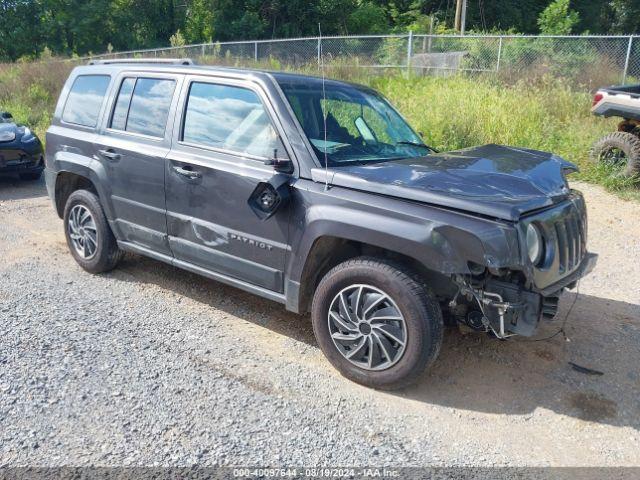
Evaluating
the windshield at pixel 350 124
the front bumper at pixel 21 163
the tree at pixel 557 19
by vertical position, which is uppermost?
the tree at pixel 557 19

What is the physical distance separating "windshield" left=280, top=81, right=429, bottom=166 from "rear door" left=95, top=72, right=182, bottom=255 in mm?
1140

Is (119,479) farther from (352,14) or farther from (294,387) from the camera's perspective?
(352,14)

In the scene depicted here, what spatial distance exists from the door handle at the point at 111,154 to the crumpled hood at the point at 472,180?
2.07 metres

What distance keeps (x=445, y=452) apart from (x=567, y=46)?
1291 cm

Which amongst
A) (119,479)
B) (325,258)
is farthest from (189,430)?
(325,258)

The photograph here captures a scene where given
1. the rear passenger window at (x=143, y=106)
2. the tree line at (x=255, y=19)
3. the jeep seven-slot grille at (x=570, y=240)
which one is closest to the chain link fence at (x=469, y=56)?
the rear passenger window at (x=143, y=106)

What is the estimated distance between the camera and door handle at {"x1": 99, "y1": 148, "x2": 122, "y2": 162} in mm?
4738

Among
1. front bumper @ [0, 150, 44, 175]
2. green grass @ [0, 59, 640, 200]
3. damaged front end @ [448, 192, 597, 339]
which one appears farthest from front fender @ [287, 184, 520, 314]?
front bumper @ [0, 150, 44, 175]

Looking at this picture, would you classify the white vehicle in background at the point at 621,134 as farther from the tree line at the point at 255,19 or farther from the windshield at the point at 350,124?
the tree line at the point at 255,19

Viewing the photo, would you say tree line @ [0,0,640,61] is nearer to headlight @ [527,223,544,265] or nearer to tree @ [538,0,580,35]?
tree @ [538,0,580,35]

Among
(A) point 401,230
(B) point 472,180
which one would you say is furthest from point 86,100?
(B) point 472,180

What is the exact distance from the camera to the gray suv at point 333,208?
316 centimetres

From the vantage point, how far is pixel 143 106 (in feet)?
15.3

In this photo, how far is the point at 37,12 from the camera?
39438 millimetres
